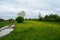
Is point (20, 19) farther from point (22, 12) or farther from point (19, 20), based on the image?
point (22, 12)

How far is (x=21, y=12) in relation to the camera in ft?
321

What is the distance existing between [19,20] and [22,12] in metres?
33.8

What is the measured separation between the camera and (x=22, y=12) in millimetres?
98562

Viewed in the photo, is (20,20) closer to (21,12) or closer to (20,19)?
(20,19)

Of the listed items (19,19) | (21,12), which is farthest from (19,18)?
(21,12)

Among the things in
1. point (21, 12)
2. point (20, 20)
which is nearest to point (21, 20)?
point (20, 20)

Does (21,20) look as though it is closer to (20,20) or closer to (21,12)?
(20,20)

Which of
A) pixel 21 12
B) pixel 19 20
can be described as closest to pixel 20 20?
pixel 19 20

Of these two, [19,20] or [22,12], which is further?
[22,12]

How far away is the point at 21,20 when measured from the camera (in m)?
65.6

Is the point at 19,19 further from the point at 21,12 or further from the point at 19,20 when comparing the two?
the point at 21,12

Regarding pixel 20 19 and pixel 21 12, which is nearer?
pixel 20 19

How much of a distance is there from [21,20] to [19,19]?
47.9 inches

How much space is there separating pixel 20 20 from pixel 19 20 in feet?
1.43
